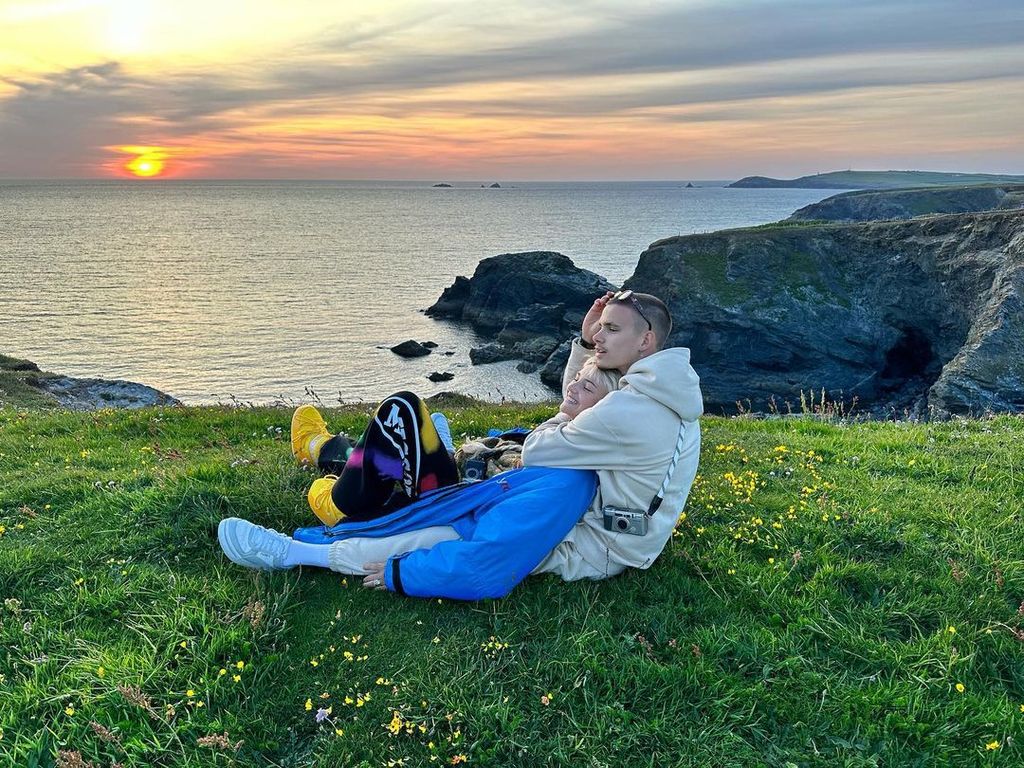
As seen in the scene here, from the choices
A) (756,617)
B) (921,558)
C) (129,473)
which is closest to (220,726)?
(756,617)

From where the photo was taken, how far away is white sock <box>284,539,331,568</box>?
552 cm

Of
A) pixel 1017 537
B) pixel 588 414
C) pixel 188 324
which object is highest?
pixel 588 414

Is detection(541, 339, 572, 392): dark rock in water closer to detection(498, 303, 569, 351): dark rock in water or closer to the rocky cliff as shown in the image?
the rocky cliff

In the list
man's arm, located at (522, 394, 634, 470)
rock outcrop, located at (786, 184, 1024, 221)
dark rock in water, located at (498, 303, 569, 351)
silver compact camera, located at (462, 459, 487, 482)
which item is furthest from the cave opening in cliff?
man's arm, located at (522, 394, 634, 470)

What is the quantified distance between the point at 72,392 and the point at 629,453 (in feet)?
103

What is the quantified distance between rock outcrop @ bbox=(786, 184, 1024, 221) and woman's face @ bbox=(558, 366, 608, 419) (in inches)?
3160

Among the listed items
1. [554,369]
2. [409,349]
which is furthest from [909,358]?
[409,349]

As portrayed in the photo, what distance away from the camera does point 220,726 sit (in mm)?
4086

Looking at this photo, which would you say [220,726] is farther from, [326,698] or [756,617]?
[756,617]

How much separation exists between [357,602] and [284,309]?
6116 cm

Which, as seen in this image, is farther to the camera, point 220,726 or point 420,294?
point 420,294

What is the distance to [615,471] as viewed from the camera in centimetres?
511

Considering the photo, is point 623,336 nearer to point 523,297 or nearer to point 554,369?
point 554,369

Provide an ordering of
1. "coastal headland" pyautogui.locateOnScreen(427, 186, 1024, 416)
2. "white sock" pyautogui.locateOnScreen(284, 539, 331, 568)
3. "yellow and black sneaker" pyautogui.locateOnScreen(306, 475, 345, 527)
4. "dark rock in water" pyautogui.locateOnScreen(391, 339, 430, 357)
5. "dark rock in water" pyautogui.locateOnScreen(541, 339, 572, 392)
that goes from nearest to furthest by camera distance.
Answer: "white sock" pyautogui.locateOnScreen(284, 539, 331, 568) → "yellow and black sneaker" pyautogui.locateOnScreen(306, 475, 345, 527) → "coastal headland" pyautogui.locateOnScreen(427, 186, 1024, 416) → "dark rock in water" pyautogui.locateOnScreen(541, 339, 572, 392) → "dark rock in water" pyautogui.locateOnScreen(391, 339, 430, 357)
